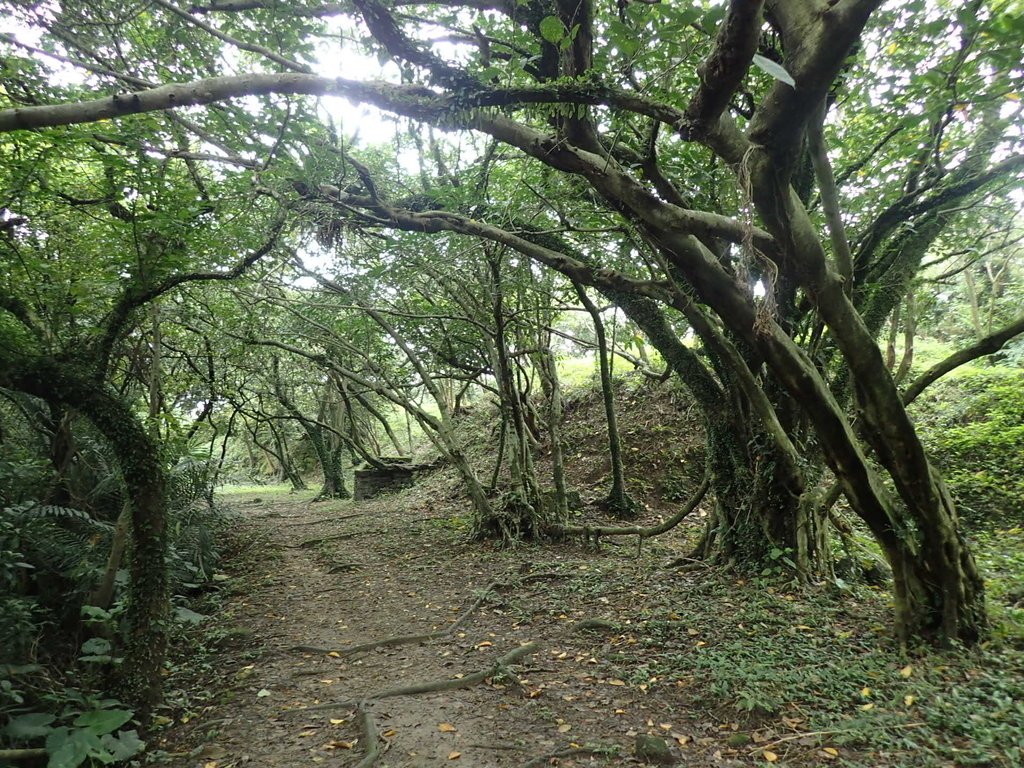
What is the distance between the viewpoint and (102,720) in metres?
4.05

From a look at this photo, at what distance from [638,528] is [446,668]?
3.82 metres

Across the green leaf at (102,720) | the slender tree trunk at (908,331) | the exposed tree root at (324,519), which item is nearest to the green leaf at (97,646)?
the green leaf at (102,720)

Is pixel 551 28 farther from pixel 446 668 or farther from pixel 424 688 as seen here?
pixel 446 668

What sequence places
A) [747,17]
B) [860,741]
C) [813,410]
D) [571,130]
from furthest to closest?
1. [813,410]
2. [571,130]
3. [860,741]
4. [747,17]

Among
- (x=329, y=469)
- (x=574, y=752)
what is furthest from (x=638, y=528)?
(x=329, y=469)

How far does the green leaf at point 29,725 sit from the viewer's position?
3.73 m

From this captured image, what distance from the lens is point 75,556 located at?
18.3 feet

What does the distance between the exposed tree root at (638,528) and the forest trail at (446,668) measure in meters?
0.29

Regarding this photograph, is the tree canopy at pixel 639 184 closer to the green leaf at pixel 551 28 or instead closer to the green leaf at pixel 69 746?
the green leaf at pixel 551 28

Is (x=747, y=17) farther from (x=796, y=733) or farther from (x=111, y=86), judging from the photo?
(x=111, y=86)

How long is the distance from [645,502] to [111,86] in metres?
10.7

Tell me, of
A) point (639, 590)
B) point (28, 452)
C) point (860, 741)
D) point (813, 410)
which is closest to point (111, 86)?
point (28, 452)

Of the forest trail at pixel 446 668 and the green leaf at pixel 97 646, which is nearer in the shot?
the forest trail at pixel 446 668

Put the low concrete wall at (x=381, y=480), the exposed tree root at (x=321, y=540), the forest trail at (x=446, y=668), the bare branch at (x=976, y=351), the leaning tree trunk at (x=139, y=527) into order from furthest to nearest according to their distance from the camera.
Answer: the low concrete wall at (x=381, y=480) → the exposed tree root at (x=321, y=540) → the leaning tree trunk at (x=139, y=527) → the bare branch at (x=976, y=351) → the forest trail at (x=446, y=668)
